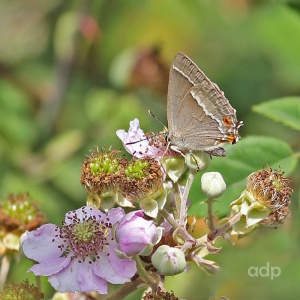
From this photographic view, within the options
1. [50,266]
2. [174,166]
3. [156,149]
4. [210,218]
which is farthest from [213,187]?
[50,266]

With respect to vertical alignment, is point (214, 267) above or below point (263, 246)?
below

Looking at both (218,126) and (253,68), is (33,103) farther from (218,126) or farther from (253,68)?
(218,126)

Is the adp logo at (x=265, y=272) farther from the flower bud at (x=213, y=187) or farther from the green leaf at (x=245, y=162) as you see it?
→ the flower bud at (x=213, y=187)

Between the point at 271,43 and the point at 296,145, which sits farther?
the point at 271,43

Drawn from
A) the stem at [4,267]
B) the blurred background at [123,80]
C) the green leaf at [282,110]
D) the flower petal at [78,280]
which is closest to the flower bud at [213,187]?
the flower petal at [78,280]

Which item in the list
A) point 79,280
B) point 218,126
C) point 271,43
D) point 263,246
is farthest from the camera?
point 271,43

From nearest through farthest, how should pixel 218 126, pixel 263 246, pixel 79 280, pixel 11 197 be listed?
pixel 79 280 < pixel 218 126 < pixel 11 197 < pixel 263 246

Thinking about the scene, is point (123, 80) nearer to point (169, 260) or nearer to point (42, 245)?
point (42, 245)

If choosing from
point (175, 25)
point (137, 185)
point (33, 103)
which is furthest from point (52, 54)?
point (137, 185)

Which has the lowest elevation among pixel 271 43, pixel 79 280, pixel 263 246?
pixel 79 280
